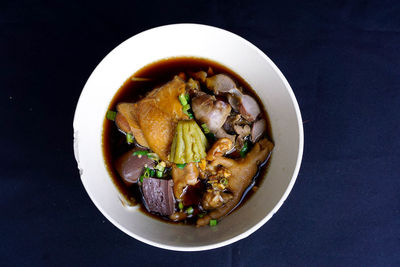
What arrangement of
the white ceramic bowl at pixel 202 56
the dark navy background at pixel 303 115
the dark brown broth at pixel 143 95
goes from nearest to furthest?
the white ceramic bowl at pixel 202 56
the dark brown broth at pixel 143 95
the dark navy background at pixel 303 115

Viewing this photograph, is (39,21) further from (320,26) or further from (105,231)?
(320,26)

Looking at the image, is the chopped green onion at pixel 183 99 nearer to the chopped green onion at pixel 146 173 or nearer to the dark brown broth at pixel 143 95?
the dark brown broth at pixel 143 95

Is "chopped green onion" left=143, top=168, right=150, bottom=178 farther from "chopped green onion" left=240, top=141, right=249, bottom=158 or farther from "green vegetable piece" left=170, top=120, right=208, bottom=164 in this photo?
"chopped green onion" left=240, top=141, right=249, bottom=158

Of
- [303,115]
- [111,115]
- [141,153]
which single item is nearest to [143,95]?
[111,115]

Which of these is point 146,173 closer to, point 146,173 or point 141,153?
point 146,173

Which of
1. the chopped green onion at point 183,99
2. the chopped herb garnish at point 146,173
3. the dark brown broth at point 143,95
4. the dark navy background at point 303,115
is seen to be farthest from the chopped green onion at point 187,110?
the dark navy background at point 303,115

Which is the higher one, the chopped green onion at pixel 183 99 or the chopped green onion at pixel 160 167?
the chopped green onion at pixel 183 99

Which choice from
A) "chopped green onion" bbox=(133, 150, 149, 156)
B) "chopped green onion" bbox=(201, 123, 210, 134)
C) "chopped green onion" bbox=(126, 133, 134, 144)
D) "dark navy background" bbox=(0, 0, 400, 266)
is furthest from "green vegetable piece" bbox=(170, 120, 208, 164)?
"dark navy background" bbox=(0, 0, 400, 266)
